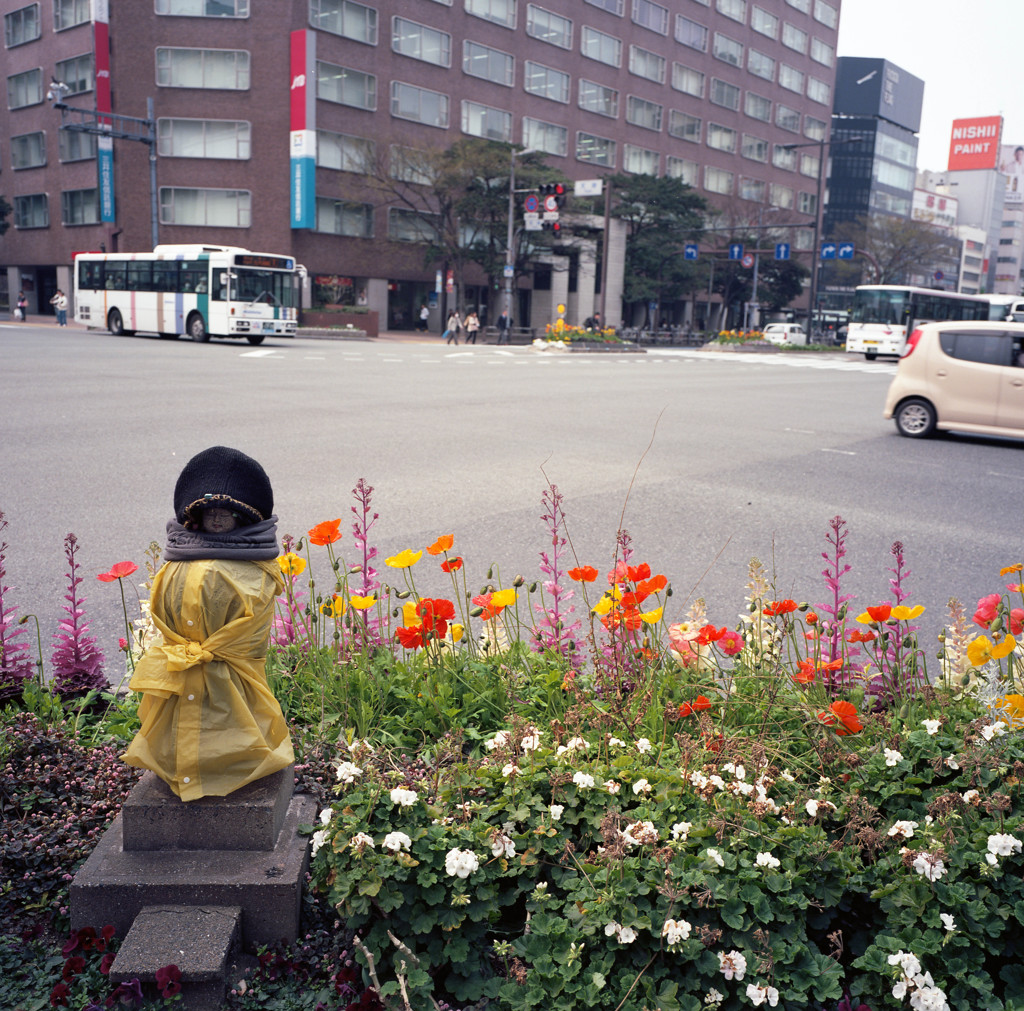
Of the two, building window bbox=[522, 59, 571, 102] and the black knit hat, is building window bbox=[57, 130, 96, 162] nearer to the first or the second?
building window bbox=[522, 59, 571, 102]

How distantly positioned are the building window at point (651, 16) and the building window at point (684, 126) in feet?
18.9

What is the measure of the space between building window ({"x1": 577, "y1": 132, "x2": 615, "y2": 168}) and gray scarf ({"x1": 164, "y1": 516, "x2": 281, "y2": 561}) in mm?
66856

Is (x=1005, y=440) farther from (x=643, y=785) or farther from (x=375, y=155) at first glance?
(x=375, y=155)

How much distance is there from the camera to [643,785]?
8.29 ft

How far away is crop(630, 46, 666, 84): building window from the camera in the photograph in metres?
69.8

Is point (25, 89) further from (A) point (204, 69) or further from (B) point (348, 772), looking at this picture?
(B) point (348, 772)

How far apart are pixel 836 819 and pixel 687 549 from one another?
4444mm

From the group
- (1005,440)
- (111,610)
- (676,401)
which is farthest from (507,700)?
(676,401)

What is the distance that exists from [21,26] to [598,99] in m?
34.6

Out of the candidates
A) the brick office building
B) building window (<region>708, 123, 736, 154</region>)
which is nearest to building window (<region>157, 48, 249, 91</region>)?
the brick office building

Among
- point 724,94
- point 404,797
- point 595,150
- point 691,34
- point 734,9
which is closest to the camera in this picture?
point 404,797

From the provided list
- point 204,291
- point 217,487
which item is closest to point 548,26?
point 204,291

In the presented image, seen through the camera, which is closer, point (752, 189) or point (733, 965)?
point (733, 965)

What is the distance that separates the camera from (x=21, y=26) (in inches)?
2108
